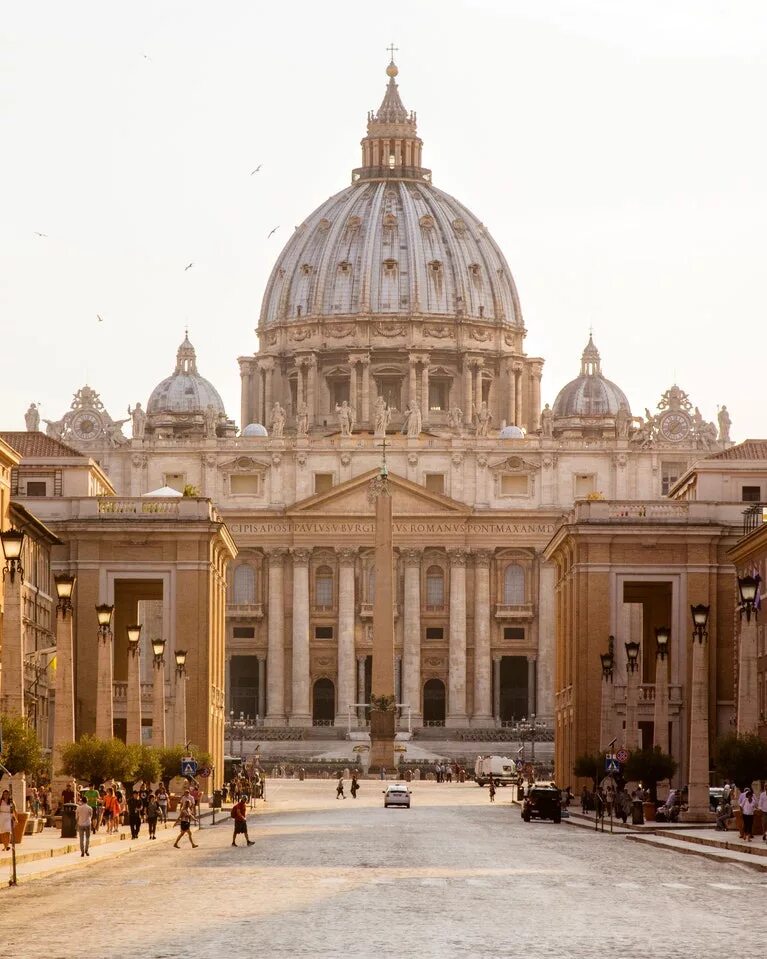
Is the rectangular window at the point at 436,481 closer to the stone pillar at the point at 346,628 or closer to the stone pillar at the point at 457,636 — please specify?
the stone pillar at the point at 457,636

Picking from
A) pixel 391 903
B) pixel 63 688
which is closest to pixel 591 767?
pixel 63 688

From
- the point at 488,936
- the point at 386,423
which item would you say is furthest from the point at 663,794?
the point at 386,423

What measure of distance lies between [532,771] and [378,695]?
15.4 m

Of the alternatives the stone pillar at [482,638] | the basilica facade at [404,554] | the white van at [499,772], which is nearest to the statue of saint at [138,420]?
the basilica facade at [404,554]

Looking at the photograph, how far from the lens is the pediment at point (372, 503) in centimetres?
17038

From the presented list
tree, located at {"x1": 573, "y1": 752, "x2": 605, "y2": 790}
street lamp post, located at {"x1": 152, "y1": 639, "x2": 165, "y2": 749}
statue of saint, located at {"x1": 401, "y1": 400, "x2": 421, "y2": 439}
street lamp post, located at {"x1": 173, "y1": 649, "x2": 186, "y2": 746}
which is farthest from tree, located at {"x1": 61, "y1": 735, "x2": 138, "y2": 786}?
statue of saint, located at {"x1": 401, "y1": 400, "x2": 421, "y2": 439}

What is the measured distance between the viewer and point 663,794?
9062 centimetres

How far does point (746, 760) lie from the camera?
6172 cm

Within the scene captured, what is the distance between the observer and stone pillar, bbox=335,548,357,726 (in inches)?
6752

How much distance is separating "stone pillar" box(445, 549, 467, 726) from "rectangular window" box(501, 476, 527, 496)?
18.8 ft

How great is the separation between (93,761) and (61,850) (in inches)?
490

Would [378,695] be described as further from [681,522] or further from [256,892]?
[256,892]

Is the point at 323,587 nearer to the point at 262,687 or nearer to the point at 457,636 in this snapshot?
the point at 262,687

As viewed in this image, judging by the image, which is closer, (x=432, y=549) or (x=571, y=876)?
(x=571, y=876)
